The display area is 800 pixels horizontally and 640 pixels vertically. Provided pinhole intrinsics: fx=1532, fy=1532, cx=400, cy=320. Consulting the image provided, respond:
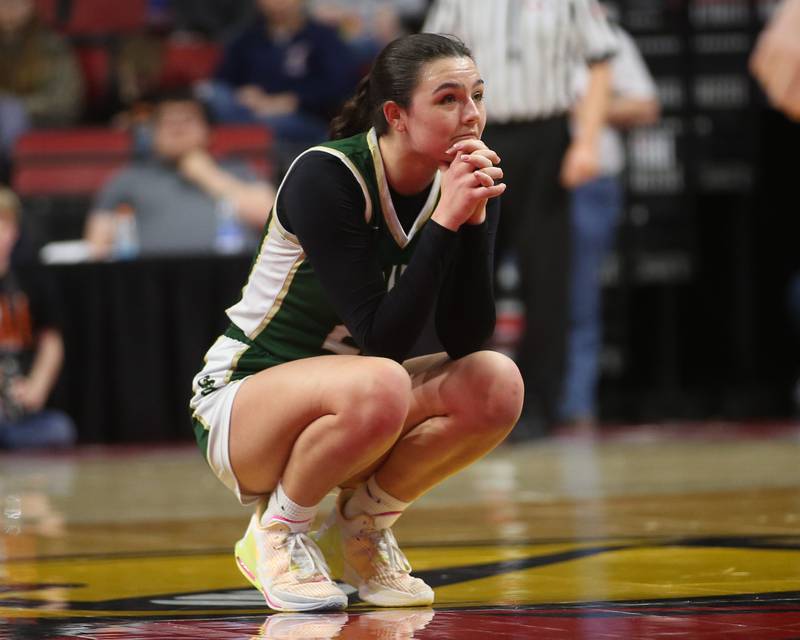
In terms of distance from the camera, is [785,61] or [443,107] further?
[785,61]

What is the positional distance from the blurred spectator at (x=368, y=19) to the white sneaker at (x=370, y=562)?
6417 millimetres

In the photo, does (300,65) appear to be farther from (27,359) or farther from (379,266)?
(379,266)

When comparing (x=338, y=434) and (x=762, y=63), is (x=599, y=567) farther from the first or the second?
(x=762, y=63)

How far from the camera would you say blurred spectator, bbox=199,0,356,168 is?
9.10 meters

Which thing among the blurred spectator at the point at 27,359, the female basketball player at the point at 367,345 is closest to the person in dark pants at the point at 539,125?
the blurred spectator at the point at 27,359

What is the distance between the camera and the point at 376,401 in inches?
111

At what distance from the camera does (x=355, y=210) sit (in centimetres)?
292

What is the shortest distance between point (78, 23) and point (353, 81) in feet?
6.41

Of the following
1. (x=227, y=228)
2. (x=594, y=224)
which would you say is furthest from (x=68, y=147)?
(x=594, y=224)

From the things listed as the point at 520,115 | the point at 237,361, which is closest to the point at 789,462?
the point at 520,115

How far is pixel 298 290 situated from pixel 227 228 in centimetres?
480

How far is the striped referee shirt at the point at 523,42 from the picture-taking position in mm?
6441

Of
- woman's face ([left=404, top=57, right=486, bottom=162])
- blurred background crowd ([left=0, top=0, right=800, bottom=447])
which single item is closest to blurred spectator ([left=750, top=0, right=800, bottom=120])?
woman's face ([left=404, top=57, right=486, bottom=162])

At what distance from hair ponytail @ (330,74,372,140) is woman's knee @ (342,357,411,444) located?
575 mm
